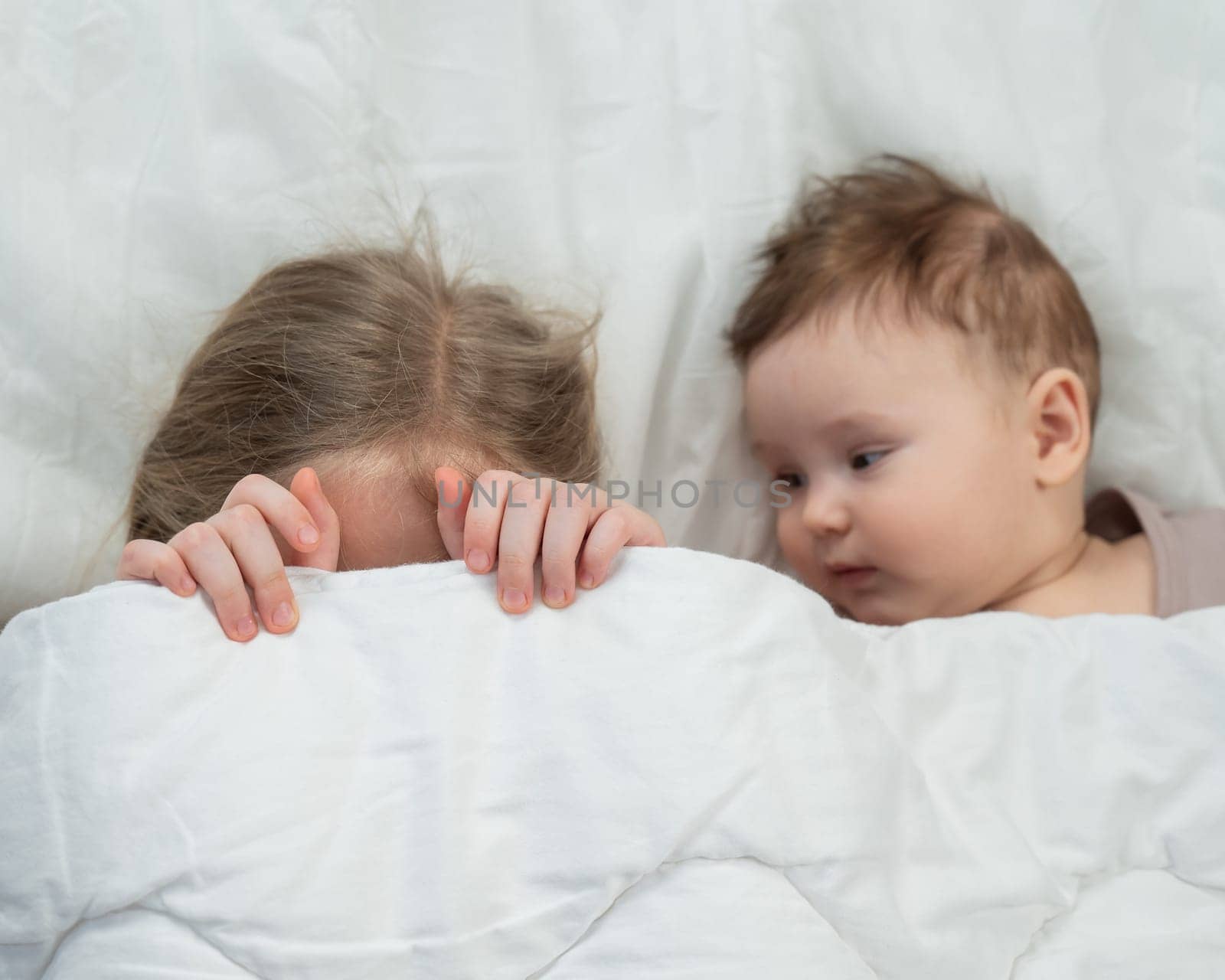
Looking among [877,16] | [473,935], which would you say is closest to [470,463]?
[473,935]

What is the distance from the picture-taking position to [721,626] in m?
0.71

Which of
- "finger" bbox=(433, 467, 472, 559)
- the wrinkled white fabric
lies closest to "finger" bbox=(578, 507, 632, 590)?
"finger" bbox=(433, 467, 472, 559)

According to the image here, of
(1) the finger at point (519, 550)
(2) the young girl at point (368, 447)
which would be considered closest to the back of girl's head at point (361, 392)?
(2) the young girl at point (368, 447)

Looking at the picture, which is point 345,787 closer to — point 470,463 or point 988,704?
point 470,463

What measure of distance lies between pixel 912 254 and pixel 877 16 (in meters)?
0.28

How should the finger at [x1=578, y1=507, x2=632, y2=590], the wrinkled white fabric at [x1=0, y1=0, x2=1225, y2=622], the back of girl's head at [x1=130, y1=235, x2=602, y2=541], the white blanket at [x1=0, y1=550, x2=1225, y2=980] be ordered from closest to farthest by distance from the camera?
the white blanket at [x1=0, y1=550, x2=1225, y2=980]
the finger at [x1=578, y1=507, x2=632, y2=590]
the back of girl's head at [x1=130, y1=235, x2=602, y2=541]
the wrinkled white fabric at [x1=0, y1=0, x2=1225, y2=622]

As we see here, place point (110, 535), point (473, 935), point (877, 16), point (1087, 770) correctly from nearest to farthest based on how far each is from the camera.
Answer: point (473, 935)
point (1087, 770)
point (110, 535)
point (877, 16)

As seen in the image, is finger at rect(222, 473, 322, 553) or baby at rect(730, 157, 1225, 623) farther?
baby at rect(730, 157, 1225, 623)

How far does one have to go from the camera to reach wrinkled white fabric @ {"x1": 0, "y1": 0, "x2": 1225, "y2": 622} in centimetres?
102

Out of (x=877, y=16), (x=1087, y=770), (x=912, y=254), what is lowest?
(x=1087, y=770)

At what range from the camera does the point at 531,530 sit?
2.40ft

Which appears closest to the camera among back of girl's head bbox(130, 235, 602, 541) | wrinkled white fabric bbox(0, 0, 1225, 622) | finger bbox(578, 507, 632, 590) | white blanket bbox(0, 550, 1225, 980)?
white blanket bbox(0, 550, 1225, 980)

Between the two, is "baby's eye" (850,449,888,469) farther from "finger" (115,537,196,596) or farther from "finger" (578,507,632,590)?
"finger" (115,537,196,596)

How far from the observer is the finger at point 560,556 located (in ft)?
2.38
